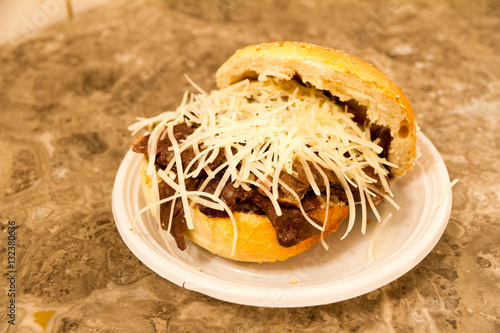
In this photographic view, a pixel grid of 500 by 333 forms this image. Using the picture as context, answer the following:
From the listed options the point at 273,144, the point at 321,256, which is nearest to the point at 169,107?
the point at 273,144

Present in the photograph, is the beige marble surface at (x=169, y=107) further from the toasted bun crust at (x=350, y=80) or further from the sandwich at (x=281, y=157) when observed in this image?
the toasted bun crust at (x=350, y=80)

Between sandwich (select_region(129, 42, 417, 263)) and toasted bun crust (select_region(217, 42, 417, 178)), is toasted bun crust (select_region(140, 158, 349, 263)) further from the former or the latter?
toasted bun crust (select_region(217, 42, 417, 178))

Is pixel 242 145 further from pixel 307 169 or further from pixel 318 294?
pixel 318 294

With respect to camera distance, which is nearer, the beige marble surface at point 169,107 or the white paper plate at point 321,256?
the white paper plate at point 321,256

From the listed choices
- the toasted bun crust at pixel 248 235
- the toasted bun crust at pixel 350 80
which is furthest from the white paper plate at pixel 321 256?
the toasted bun crust at pixel 350 80

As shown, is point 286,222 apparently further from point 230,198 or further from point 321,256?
point 321,256

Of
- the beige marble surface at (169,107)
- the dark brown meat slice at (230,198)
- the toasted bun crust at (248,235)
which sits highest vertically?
the dark brown meat slice at (230,198)

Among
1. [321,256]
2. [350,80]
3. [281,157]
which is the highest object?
[350,80]
